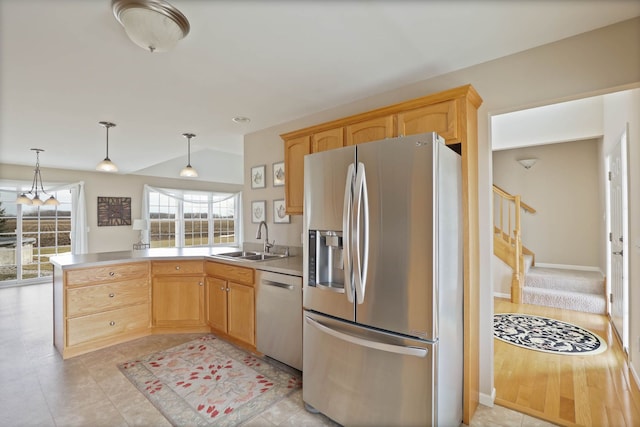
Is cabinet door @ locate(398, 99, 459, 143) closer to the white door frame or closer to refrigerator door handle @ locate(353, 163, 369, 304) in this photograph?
refrigerator door handle @ locate(353, 163, 369, 304)

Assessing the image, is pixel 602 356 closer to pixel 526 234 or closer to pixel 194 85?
pixel 526 234

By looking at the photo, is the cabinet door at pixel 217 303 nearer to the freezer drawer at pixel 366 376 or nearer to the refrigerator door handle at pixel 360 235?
the freezer drawer at pixel 366 376

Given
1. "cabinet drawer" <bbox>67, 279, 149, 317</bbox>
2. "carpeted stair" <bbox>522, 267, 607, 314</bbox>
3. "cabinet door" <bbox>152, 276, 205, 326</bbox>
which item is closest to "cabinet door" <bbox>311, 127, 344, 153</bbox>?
"cabinet door" <bbox>152, 276, 205, 326</bbox>

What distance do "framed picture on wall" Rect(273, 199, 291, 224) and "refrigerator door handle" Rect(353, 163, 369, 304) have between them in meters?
1.92

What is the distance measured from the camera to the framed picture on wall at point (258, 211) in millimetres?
3908

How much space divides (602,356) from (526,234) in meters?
3.33

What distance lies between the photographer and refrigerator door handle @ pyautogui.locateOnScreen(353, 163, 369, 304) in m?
1.79

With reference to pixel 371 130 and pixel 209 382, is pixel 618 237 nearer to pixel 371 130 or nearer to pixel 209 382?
pixel 371 130

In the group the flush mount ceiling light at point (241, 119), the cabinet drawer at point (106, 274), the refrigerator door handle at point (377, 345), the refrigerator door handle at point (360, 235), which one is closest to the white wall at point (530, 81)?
the refrigerator door handle at point (377, 345)

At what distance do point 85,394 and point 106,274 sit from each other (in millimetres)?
1159

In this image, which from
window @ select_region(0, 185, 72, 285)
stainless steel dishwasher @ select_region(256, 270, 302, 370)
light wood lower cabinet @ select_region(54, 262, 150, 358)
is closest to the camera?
stainless steel dishwasher @ select_region(256, 270, 302, 370)

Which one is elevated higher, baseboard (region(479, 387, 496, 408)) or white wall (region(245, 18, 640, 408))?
white wall (region(245, 18, 640, 408))

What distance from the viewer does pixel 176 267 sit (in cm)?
341

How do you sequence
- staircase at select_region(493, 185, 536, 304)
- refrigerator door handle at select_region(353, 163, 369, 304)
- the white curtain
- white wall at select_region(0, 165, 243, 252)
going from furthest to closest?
the white curtain → white wall at select_region(0, 165, 243, 252) → staircase at select_region(493, 185, 536, 304) → refrigerator door handle at select_region(353, 163, 369, 304)
